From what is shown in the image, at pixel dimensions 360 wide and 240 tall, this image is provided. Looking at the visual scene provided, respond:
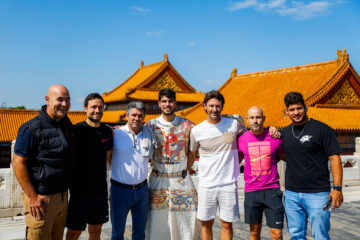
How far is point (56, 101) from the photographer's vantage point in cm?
307

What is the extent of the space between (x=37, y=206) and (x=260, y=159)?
2.28m

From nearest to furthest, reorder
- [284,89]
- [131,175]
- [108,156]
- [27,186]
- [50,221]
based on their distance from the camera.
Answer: [27,186]
[50,221]
[131,175]
[108,156]
[284,89]

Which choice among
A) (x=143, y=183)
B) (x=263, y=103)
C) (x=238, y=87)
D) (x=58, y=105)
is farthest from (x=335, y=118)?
Result: (x=58, y=105)

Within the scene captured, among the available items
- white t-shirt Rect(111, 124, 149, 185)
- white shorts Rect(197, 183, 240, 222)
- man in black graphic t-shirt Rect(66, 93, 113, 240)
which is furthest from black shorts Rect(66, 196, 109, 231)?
white shorts Rect(197, 183, 240, 222)

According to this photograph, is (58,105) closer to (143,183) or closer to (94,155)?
(94,155)

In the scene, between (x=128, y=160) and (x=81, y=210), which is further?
(x=128, y=160)

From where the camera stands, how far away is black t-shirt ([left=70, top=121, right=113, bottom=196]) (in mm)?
3379

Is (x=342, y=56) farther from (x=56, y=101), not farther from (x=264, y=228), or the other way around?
(x=56, y=101)

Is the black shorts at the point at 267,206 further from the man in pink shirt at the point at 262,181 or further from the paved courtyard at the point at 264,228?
the paved courtyard at the point at 264,228

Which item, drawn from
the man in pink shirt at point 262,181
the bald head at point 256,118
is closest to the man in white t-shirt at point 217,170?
the man in pink shirt at point 262,181

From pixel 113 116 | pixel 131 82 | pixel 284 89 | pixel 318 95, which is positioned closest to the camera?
pixel 318 95

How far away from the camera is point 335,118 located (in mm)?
13211

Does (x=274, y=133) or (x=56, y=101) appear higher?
(x=56, y=101)

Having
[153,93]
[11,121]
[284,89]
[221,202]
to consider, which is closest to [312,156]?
[221,202]
